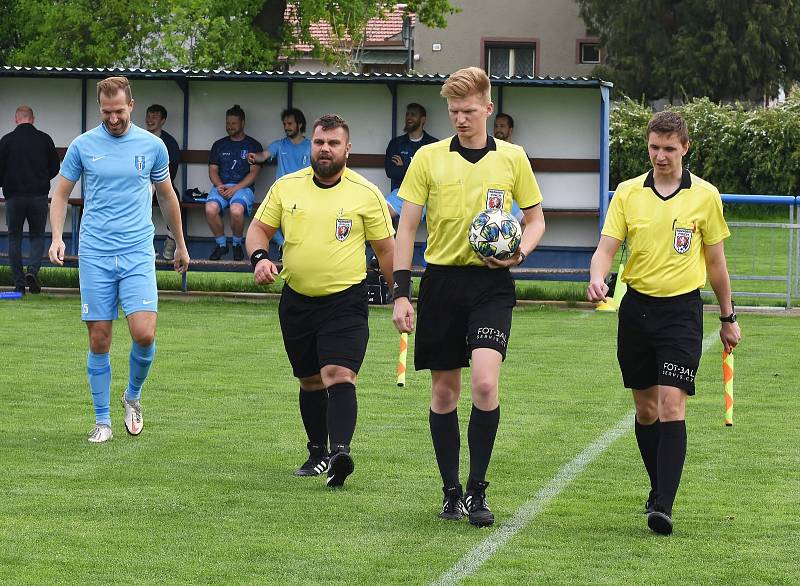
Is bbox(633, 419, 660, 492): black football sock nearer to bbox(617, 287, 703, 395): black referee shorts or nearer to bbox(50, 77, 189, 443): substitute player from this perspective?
bbox(617, 287, 703, 395): black referee shorts

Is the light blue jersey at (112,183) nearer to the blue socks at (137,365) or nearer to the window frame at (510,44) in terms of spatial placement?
the blue socks at (137,365)

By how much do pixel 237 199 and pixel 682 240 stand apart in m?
11.8

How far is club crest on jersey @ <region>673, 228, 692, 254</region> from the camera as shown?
23.0ft

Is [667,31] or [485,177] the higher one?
[667,31]

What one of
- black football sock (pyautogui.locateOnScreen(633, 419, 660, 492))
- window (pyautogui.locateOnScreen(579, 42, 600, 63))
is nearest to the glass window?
window (pyautogui.locateOnScreen(579, 42, 600, 63))

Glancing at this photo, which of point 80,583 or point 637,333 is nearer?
point 80,583

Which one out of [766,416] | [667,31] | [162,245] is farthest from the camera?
[667,31]

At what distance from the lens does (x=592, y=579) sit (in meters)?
6.06

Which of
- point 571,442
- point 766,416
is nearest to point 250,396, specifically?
point 571,442

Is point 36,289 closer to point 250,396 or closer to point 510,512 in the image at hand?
point 250,396

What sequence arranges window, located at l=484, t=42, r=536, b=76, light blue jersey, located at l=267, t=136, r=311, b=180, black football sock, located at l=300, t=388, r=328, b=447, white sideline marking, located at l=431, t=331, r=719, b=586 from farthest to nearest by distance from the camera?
window, located at l=484, t=42, r=536, b=76 < light blue jersey, located at l=267, t=136, r=311, b=180 < black football sock, located at l=300, t=388, r=328, b=447 < white sideline marking, located at l=431, t=331, r=719, b=586

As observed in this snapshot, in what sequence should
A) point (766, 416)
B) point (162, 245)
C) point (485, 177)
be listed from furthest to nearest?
1. point (162, 245)
2. point (766, 416)
3. point (485, 177)

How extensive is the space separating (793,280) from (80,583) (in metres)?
13.3

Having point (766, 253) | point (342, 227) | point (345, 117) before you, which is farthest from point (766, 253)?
point (342, 227)
